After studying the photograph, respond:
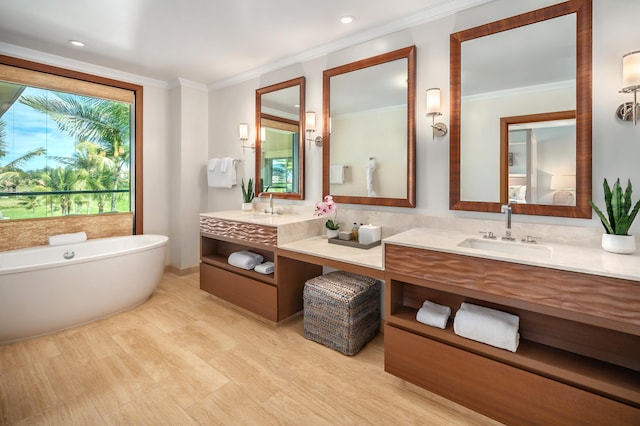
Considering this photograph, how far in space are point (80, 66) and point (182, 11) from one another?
1938mm

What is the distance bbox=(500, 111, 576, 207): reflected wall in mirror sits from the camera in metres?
1.90

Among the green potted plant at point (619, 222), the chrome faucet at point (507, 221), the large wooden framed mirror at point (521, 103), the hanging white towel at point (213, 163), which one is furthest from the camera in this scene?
the hanging white towel at point (213, 163)

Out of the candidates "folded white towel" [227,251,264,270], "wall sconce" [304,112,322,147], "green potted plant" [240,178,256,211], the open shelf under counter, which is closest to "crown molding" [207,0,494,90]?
"wall sconce" [304,112,322,147]

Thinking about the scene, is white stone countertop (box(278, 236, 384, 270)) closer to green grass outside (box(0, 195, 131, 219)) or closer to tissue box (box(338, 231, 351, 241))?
tissue box (box(338, 231, 351, 241))

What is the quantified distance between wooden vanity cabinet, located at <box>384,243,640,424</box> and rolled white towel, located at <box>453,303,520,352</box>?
0.04 m

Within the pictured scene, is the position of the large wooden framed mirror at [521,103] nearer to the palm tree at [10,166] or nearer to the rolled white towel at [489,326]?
the rolled white towel at [489,326]

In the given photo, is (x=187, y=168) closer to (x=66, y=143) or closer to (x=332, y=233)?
(x=66, y=143)

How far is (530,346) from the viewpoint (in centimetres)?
173

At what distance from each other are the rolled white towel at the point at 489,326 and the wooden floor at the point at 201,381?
1.44ft

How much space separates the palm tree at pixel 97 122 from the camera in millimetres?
3504

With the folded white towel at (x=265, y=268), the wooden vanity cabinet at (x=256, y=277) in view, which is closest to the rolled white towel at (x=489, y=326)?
the wooden vanity cabinet at (x=256, y=277)

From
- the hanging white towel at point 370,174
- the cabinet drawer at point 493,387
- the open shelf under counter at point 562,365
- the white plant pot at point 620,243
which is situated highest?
the hanging white towel at point 370,174

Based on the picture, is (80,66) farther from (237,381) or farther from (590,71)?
(590,71)

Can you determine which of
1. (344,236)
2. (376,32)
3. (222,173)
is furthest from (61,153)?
(376,32)
